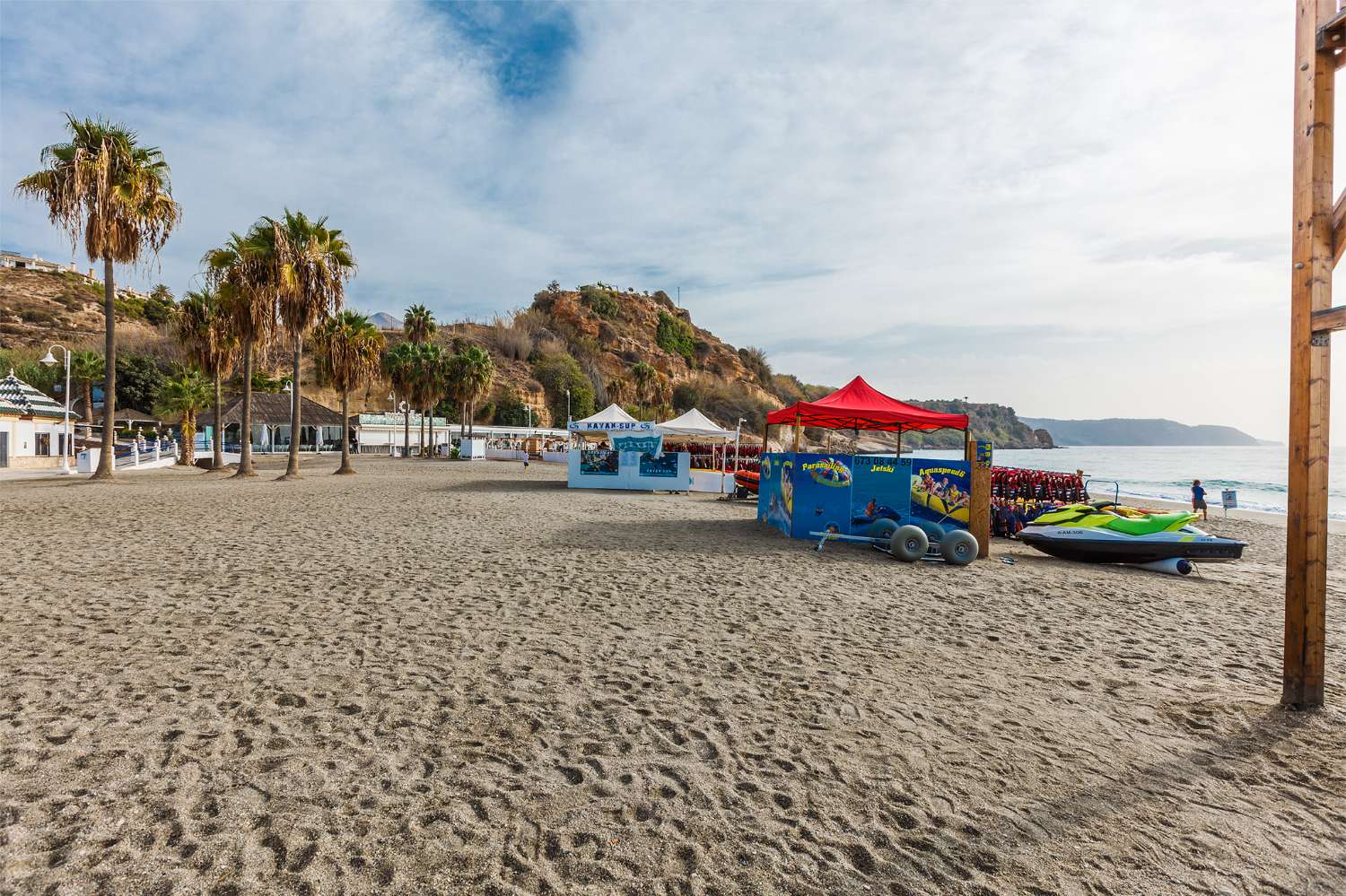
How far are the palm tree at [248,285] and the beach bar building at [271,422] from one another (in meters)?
28.2

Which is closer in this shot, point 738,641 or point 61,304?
point 738,641

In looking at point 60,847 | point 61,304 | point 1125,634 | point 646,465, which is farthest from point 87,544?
point 61,304

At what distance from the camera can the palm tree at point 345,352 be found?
87.3ft

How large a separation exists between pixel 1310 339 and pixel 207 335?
Result: 33124 millimetres

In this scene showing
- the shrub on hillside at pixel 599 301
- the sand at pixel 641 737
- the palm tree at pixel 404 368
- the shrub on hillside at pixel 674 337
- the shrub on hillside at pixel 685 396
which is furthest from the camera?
the shrub on hillside at pixel 674 337

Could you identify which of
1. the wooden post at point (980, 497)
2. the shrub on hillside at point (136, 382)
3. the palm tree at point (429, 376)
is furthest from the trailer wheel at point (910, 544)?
the shrub on hillside at point (136, 382)

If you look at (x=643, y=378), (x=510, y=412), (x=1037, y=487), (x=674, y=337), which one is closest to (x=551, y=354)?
(x=510, y=412)

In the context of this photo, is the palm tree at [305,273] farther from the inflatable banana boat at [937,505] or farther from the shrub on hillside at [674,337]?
the shrub on hillside at [674,337]

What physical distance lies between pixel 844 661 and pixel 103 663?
17.6 feet

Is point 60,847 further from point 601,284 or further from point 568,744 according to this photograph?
point 601,284

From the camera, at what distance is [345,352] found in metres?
27.0

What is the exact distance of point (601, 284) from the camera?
124500 millimetres

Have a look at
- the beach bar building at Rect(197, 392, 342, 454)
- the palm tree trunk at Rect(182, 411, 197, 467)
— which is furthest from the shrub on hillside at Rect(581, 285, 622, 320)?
the palm tree trunk at Rect(182, 411, 197, 467)

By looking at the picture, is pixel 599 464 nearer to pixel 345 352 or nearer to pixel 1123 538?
pixel 345 352
